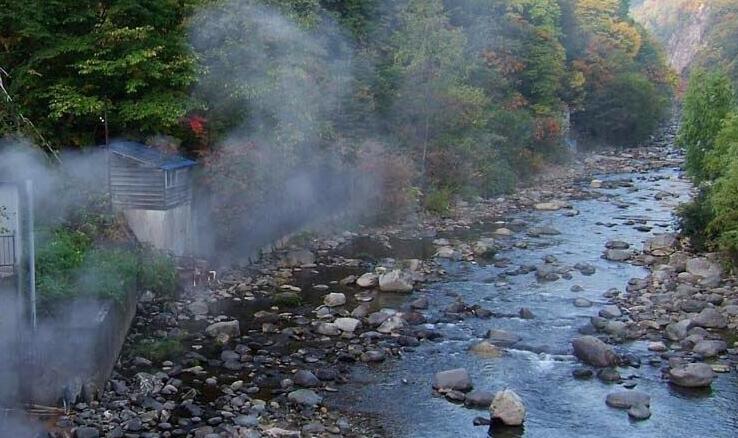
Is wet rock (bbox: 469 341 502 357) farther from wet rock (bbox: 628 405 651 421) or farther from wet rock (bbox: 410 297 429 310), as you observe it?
wet rock (bbox: 628 405 651 421)

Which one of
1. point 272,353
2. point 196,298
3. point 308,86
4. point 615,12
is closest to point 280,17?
point 308,86

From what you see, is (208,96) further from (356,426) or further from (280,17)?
(356,426)

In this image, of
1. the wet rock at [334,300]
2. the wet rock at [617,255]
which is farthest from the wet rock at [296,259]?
the wet rock at [617,255]

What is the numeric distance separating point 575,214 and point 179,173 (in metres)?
17.1

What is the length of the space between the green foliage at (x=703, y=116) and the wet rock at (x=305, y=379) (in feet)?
61.4

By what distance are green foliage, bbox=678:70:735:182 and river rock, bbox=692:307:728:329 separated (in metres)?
11.2

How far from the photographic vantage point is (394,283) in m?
20.4

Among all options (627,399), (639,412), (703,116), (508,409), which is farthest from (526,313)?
(703,116)

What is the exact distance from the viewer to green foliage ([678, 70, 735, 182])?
1129 inches

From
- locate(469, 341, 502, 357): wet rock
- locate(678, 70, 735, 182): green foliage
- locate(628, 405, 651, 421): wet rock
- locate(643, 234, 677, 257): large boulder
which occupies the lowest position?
locate(469, 341, 502, 357): wet rock

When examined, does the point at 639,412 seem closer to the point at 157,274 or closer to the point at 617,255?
the point at 157,274

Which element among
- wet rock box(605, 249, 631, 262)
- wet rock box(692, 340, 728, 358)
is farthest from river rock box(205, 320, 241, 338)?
wet rock box(605, 249, 631, 262)

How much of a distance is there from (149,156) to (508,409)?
417 inches

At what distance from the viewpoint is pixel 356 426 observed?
42.3ft
